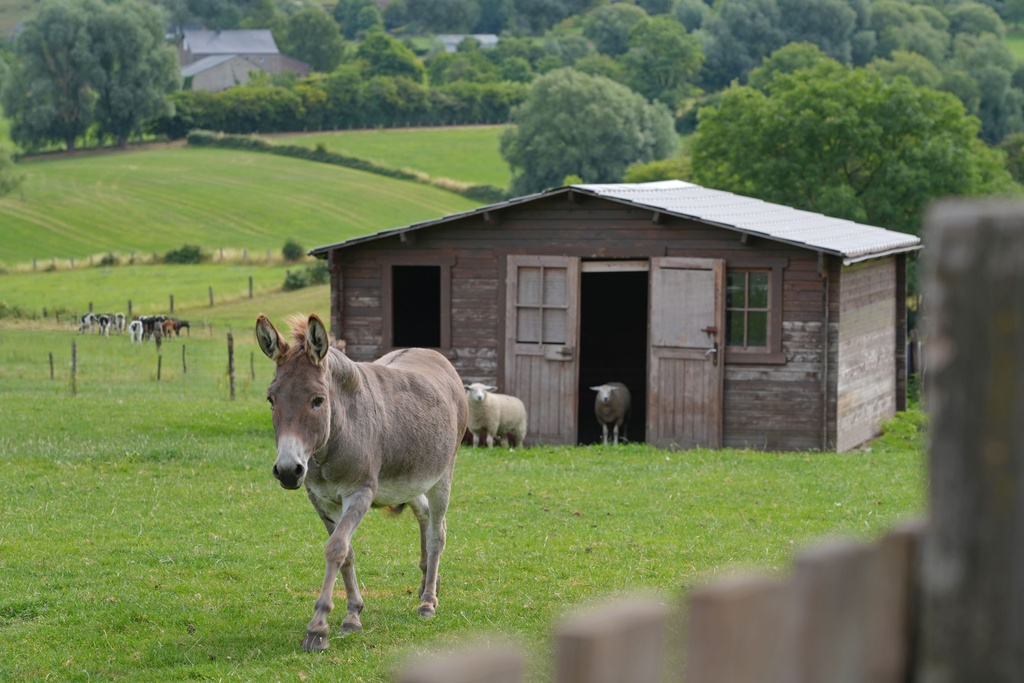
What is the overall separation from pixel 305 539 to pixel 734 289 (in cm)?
973

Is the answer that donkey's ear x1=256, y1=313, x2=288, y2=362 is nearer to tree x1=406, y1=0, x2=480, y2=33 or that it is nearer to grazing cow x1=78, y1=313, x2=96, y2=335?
grazing cow x1=78, y1=313, x2=96, y2=335

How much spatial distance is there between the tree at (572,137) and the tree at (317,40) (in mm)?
69603

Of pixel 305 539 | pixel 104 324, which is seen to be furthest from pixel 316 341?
pixel 104 324

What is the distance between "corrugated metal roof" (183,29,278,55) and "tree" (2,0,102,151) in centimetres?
6104

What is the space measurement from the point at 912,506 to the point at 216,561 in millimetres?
7023

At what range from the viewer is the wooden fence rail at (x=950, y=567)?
159cm

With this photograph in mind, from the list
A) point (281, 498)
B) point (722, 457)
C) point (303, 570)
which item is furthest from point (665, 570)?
point (722, 457)

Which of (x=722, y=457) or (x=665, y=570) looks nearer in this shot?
(x=665, y=570)

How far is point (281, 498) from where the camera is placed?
1397 centimetres

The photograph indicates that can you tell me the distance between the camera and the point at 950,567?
1718 millimetres

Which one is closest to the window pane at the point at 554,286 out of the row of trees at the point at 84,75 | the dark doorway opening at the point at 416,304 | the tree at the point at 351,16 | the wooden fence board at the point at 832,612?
the dark doorway opening at the point at 416,304

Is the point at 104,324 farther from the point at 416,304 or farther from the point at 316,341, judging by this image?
the point at 316,341

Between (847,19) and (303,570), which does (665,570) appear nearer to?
(303,570)

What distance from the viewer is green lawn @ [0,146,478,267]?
7069cm
